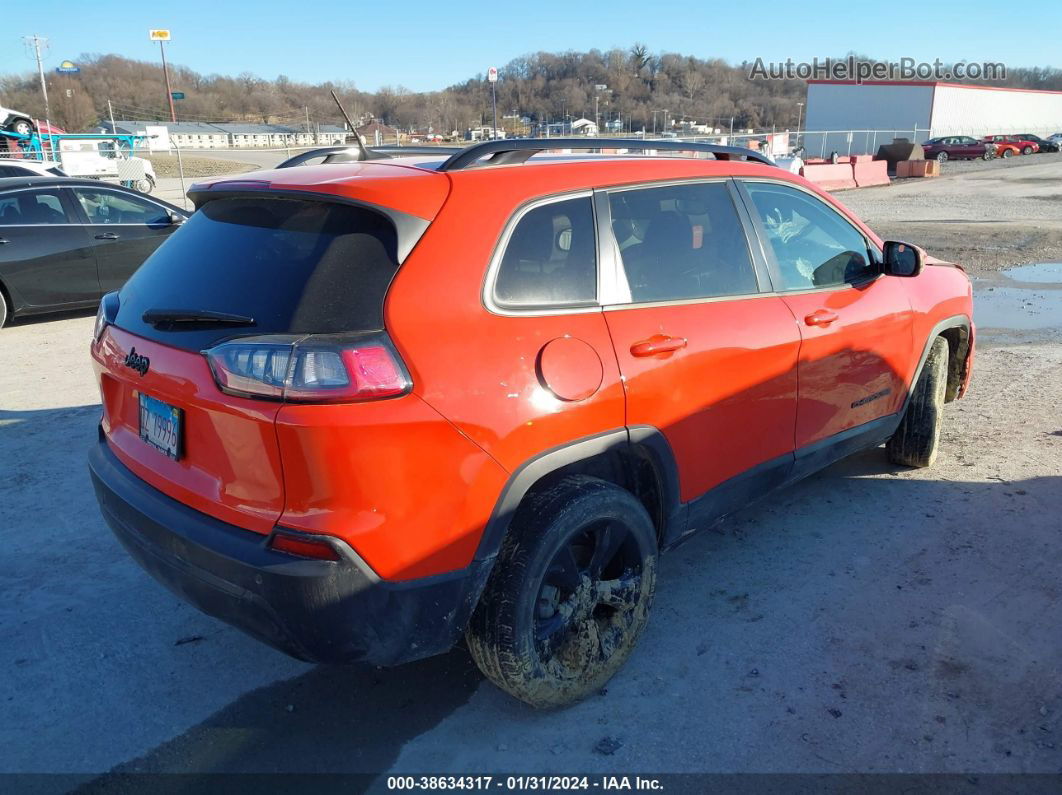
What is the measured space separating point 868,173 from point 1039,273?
2018cm

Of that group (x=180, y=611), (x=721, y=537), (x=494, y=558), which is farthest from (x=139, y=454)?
(x=721, y=537)

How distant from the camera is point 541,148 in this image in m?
3.00

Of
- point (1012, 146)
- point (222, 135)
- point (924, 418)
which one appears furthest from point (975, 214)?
point (222, 135)

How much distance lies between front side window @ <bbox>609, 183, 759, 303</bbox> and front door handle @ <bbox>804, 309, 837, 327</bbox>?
35 centimetres

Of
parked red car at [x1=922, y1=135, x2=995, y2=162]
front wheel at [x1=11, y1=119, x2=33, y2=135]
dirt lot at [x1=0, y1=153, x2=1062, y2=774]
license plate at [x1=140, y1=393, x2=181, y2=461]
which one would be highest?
front wheel at [x1=11, y1=119, x2=33, y2=135]

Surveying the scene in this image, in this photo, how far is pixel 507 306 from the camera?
2.59 m

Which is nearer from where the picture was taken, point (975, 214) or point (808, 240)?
point (808, 240)

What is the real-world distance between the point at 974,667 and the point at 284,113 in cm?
10707

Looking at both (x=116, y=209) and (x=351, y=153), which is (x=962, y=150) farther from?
(x=351, y=153)

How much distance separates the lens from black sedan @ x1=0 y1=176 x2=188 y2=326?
8805 millimetres

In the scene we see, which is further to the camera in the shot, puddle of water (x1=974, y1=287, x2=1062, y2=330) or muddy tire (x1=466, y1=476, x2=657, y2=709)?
puddle of water (x1=974, y1=287, x2=1062, y2=330)

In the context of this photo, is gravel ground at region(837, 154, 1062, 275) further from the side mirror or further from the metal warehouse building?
the metal warehouse building

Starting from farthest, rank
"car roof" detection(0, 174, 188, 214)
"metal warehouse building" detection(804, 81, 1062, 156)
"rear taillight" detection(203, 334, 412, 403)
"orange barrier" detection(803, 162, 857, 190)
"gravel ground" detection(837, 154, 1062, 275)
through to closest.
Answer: "metal warehouse building" detection(804, 81, 1062, 156)
"orange barrier" detection(803, 162, 857, 190)
"gravel ground" detection(837, 154, 1062, 275)
"car roof" detection(0, 174, 188, 214)
"rear taillight" detection(203, 334, 412, 403)

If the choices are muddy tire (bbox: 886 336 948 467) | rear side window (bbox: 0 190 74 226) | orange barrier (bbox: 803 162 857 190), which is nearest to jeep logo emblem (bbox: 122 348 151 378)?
muddy tire (bbox: 886 336 948 467)
